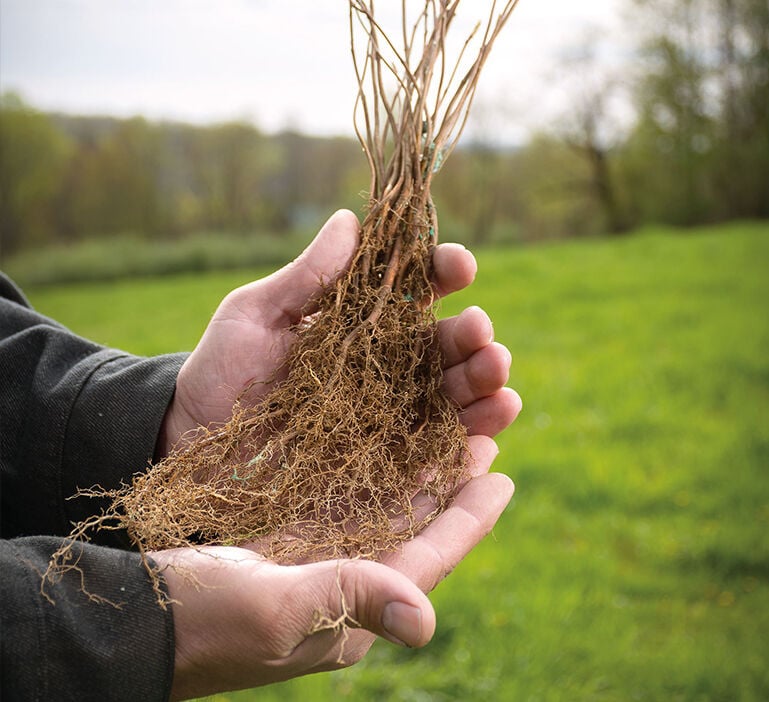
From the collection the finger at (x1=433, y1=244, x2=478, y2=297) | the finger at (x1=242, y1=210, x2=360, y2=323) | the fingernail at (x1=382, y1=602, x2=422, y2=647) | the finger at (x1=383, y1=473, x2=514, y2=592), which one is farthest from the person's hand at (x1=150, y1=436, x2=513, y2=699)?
the finger at (x1=433, y1=244, x2=478, y2=297)

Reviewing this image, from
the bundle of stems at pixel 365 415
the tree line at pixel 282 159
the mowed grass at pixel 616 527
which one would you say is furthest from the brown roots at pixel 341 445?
the tree line at pixel 282 159

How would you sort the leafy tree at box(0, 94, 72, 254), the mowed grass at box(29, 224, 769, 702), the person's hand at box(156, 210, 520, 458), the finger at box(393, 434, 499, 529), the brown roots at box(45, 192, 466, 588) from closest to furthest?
the brown roots at box(45, 192, 466, 588), the finger at box(393, 434, 499, 529), the person's hand at box(156, 210, 520, 458), the mowed grass at box(29, 224, 769, 702), the leafy tree at box(0, 94, 72, 254)

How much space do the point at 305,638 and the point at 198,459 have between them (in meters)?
0.59

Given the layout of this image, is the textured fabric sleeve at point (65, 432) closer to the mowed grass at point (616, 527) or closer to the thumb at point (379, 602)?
the thumb at point (379, 602)

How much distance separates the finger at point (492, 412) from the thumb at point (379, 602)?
2.65 ft

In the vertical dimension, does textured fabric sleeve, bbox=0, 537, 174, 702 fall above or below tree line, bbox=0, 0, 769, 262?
below

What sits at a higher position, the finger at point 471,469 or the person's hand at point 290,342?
the person's hand at point 290,342

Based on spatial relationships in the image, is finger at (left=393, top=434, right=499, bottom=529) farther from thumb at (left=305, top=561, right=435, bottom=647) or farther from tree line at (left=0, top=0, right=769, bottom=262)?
tree line at (left=0, top=0, right=769, bottom=262)

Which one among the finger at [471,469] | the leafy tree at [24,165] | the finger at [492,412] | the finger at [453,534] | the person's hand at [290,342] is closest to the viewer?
the finger at [453,534]

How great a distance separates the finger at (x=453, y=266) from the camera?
190cm

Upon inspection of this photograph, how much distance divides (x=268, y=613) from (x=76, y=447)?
0.77m

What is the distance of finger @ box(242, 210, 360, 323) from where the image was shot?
73.9 inches

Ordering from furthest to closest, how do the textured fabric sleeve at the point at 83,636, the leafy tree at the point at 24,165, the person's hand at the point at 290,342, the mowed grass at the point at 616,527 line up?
the leafy tree at the point at 24,165
the mowed grass at the point at 616,527
the person's hand at the point at 290,342
the textured fabric sleeve at the point at 83,636

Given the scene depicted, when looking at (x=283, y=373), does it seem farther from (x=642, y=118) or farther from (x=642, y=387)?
(x=642, y=118)
